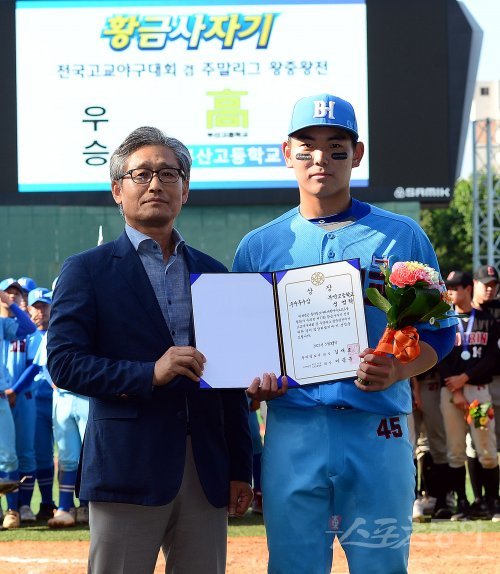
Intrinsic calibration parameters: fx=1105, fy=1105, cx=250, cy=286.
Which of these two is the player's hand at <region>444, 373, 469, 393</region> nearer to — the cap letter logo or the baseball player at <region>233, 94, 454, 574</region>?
the baseball player at <region>233, 94, 454, 574</region>

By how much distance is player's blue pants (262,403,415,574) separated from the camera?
12.6 feet

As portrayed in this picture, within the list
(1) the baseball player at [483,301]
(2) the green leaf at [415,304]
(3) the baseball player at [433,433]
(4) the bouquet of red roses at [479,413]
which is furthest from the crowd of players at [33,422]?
(2) the green leaf at [415,304]

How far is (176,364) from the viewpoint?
3664 mm

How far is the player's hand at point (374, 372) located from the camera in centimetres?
371

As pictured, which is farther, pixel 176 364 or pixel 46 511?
pixel 46 511

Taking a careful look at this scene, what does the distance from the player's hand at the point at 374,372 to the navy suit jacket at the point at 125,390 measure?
A: 0.50 meters

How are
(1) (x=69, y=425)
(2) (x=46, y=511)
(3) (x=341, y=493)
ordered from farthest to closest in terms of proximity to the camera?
(2) (x=46, y=511) < (1) (x=69, y=425) < (3) (x=341, y=493)

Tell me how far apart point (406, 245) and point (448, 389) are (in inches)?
235

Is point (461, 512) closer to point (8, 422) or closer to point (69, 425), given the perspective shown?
point (69, 425)

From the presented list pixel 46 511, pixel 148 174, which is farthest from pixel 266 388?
pixel 46 511

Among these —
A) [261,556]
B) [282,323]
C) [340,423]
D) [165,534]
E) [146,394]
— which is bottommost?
[261,556]

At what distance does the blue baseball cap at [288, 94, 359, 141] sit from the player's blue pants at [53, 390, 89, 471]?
18.3ft

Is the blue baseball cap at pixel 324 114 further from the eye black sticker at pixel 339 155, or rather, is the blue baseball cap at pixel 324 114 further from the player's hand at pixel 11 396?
the player's hand at pixel 11 396

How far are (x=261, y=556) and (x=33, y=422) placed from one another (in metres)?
Result: 3.18
